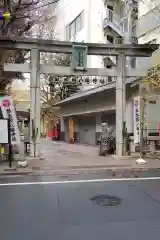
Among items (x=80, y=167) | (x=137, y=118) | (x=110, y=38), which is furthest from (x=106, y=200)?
(x=110, y=38)

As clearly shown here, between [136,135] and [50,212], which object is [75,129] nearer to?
[136,135]

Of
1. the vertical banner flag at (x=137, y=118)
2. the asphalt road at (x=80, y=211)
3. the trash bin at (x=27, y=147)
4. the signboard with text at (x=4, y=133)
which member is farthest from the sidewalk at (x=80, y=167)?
the vertical banner flag at (x=137, y=118)

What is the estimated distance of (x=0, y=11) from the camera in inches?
660

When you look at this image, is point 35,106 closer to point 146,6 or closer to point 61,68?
point 61,68

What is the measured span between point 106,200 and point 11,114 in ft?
Result: 26.3

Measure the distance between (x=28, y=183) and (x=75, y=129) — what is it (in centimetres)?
2322

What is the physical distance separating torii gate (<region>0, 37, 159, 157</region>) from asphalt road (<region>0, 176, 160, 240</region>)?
6.10 m

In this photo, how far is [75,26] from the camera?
129 ft

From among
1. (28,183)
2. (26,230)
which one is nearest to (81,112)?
(28,183)

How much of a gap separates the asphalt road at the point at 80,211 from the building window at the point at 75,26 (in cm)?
2897

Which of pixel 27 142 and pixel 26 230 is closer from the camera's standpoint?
pixel 26 230

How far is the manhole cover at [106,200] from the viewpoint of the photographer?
801cm

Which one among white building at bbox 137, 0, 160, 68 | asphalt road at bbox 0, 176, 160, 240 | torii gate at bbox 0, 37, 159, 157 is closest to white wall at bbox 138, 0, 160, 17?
white building at bbox 137, 0, 160, 68

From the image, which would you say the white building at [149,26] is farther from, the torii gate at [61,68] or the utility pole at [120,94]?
the utility pole at [120,94]
